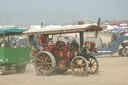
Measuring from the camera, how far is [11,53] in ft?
40.5

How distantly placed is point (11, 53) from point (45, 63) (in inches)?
72.5

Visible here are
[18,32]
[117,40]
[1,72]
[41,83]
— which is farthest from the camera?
[117,40]

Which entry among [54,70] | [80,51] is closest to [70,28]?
[80,51]

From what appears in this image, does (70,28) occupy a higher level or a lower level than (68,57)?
higher

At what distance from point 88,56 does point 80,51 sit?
14.8 inches

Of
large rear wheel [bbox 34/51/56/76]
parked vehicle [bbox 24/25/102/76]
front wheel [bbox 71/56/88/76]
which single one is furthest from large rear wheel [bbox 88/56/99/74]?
large rear wheel [bbox 34/51/56/76]

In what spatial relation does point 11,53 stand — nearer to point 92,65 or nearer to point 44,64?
point 44,64

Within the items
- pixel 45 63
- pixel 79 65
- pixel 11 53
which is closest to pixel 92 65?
pixel 79 65

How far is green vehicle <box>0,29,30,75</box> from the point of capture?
12.1m

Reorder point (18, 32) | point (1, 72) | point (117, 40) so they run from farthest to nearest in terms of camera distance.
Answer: point (117, 40)
point (18, 32)
point (1, 72)

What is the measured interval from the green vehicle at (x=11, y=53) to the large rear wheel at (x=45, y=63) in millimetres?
1325

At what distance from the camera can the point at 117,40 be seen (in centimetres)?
2169

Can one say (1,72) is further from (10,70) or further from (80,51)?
(80,51)

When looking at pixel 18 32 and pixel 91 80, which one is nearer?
pixel 91 80
